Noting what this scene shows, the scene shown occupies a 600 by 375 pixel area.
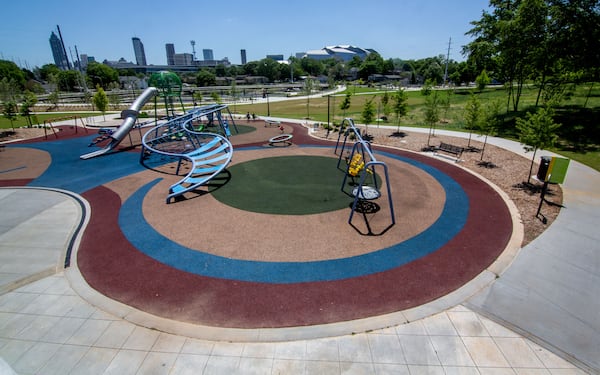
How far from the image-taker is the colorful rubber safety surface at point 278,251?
27.6 ft

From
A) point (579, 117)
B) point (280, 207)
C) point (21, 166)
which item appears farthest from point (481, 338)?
point (579, 117)

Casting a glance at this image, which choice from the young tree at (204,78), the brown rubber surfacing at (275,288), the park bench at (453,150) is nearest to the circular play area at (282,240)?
the brown rubber surfacing at (275,288)

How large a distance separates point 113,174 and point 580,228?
2573 centimetres

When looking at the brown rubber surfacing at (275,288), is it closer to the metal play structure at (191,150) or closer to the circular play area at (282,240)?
the circular play area at (282,240)

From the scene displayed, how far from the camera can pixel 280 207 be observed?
14.5m

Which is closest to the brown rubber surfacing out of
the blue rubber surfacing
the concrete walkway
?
the blue rubber surfacing

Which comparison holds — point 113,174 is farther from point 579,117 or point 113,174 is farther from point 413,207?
point 579,117

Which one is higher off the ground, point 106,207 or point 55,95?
point 55,95

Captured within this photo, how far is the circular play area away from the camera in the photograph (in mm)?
8492

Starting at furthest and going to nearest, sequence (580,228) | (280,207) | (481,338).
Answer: (280,207) < (580,228) < (481,338)

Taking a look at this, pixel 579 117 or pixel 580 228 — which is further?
pixel 579 117

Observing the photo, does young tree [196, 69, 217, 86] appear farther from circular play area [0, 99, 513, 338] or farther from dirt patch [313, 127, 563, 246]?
circular play area [0, 99, 513, 338]

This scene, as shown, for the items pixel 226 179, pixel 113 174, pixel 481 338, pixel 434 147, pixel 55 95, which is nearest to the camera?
pixel 481 338

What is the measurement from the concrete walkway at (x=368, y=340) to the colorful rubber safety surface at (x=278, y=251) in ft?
2.51
